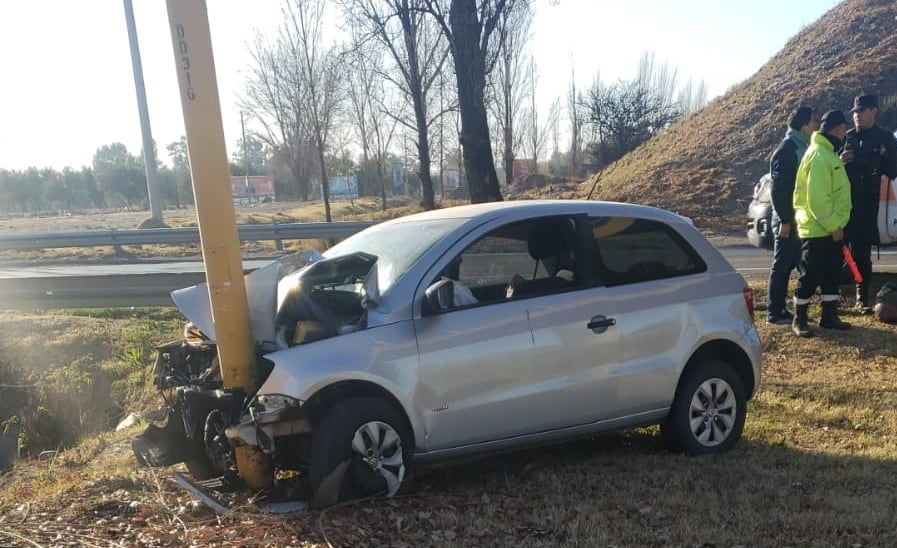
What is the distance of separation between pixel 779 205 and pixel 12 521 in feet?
23.5

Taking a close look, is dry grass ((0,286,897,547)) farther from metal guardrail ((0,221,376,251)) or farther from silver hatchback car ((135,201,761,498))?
metal guardrail ((0,221,376,251))

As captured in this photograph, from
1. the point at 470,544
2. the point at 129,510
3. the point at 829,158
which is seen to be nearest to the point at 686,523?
the point at 470,544

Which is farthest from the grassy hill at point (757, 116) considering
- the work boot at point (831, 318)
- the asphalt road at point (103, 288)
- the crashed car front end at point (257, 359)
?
the crashed car front end at point (257, 359)

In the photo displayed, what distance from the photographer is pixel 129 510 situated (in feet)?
12.9

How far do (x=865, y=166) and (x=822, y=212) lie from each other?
1.40 meters

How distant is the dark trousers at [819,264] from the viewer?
7.09 m

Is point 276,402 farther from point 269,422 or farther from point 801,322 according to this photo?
point 801,322

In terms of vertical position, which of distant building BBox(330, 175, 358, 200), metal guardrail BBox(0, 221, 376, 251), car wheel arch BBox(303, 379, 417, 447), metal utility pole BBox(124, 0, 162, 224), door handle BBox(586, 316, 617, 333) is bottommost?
car wheel arch BBox(303, 379, 417, 447)

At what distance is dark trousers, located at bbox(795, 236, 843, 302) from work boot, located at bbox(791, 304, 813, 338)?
4.1 inches

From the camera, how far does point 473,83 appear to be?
14906 millimetres

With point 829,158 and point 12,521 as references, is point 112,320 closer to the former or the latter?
point 12,521

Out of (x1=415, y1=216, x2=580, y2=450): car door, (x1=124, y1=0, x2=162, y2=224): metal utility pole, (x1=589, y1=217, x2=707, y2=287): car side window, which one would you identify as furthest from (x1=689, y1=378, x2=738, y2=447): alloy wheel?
(x1=124, y1=0, x2=162, y2=224): metal utility pole

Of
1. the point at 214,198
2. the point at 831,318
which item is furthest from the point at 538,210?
the point at 831,318

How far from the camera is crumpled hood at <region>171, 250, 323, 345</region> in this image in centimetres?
421
